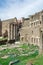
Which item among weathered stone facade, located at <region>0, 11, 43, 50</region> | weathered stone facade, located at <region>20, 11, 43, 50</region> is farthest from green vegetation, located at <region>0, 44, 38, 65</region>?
weathered stone facade, located at <region>20, 11, 43, 50</region>

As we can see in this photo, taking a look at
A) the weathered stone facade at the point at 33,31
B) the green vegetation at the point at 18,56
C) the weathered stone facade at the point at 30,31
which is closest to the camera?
the green vegetation at the point at 18,56

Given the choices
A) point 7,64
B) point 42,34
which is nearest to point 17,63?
point 7,64

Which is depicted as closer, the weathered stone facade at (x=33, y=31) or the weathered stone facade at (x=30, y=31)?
the weathered stone facade at (x=33, y=31)

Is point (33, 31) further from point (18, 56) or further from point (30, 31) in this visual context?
point (18, 56)

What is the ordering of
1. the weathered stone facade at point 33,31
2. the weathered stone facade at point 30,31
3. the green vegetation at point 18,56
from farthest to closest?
the weathered stone facade at point 30,31
the weathered stone facade at point 33,31
the green vegetation at point 18,56

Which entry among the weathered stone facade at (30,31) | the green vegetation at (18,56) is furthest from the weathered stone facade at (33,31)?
the green vegetation at (18,56)

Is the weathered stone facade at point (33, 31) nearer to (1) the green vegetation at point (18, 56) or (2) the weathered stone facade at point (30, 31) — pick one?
(2) the weathered stone facade at point (30, 31)

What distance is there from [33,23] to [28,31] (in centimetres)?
272

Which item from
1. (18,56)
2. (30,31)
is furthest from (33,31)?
(18,56)

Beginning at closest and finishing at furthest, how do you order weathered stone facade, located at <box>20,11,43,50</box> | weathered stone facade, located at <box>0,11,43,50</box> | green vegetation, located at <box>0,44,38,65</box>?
green vegetation, located at <box>0,44,38,65</box>
weathered stone facade, located at <box>20,11,43,50</box>
weathered stone facade, located at <box>0,11,43,50</box>

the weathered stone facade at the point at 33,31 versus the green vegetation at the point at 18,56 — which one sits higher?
the weathered stone facade at the point at 33,31

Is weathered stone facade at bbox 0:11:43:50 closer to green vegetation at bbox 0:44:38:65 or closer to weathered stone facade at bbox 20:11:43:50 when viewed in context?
weathered stone facade at bbox 20:11:43:50

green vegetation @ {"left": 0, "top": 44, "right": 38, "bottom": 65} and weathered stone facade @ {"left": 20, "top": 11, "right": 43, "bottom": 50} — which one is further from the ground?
weathered stone facade @ {"left": 20, "top": 11, "right": 43, "bottom": 50}

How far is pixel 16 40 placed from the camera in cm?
4825
